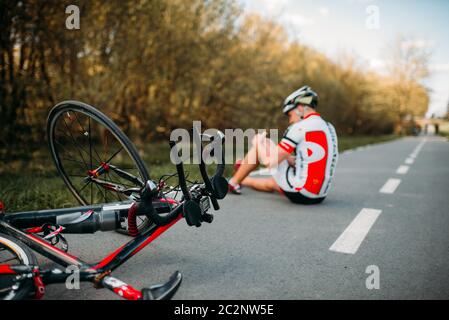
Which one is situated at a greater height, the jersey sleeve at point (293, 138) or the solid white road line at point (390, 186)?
the jersey sleeve at point (293, 138)

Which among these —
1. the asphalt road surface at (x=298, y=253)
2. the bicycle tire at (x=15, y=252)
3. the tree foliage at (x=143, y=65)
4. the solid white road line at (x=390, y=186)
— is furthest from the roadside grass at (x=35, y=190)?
the solid white road line at (x=390, y=186)

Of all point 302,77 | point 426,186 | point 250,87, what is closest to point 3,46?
point 426,186

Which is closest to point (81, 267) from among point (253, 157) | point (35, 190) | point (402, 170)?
point (35, 190)

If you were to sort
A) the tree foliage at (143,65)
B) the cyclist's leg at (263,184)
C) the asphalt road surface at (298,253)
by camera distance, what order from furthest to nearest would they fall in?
the tree foliage at (143,65)
the cyclist's leg at (263,184)
the asphalt road surface at (298,253)

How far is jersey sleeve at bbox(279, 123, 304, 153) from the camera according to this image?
4.52m

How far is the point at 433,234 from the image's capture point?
368 cm

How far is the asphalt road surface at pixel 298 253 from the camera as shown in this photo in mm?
2428

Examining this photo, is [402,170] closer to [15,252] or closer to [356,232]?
[356,232]

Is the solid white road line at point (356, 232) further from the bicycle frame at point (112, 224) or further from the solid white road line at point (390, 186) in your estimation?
the solid white road line at point (390, 186)

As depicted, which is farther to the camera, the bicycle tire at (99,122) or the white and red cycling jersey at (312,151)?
the white and red cycling jersey at (312,151)

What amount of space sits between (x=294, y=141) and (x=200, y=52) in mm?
7214

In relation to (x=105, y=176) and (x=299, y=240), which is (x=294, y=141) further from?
(x=105, y=176)

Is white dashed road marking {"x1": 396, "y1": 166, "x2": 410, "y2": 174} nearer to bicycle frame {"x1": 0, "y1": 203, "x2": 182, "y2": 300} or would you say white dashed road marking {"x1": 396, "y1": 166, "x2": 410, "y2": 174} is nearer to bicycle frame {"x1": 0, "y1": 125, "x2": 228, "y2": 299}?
bicycle frame {"x1": 0, "y1": 125, "x2": 228, "y2": 299}

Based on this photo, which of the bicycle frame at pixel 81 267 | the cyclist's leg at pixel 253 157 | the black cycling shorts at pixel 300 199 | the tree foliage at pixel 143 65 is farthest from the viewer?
the tree foliage at pixel 143 65
